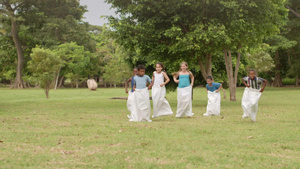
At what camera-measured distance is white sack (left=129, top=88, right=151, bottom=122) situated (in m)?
12.3

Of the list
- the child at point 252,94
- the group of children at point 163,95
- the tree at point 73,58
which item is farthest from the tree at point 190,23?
the tree at point 73,58

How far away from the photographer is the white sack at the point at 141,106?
12.3m

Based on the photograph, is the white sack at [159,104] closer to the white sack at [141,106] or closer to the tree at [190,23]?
the white sack at [141,106]

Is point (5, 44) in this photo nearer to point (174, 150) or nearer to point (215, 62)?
point (215, 62)

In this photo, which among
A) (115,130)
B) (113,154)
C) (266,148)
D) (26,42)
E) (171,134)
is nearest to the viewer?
(113,154)

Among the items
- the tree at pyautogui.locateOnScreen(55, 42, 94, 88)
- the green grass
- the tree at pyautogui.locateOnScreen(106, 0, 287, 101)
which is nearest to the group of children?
the green grass

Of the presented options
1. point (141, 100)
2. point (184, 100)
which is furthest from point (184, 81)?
point (141, 100)

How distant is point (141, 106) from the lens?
12.3 m

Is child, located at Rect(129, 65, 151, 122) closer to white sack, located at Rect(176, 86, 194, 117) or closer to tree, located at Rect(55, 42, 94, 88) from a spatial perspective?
white sack, located at Rect(176, 86, 194, 117)

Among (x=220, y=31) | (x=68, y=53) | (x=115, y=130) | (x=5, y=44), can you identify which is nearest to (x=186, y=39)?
(x=220, y=31)

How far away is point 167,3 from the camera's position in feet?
63.9

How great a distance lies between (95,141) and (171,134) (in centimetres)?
195

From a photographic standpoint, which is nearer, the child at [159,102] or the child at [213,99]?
the child at [159,102]

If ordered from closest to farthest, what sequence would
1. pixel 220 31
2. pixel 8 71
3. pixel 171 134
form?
pixel 171 134 → pixel 220 31 → pixel 8 71
